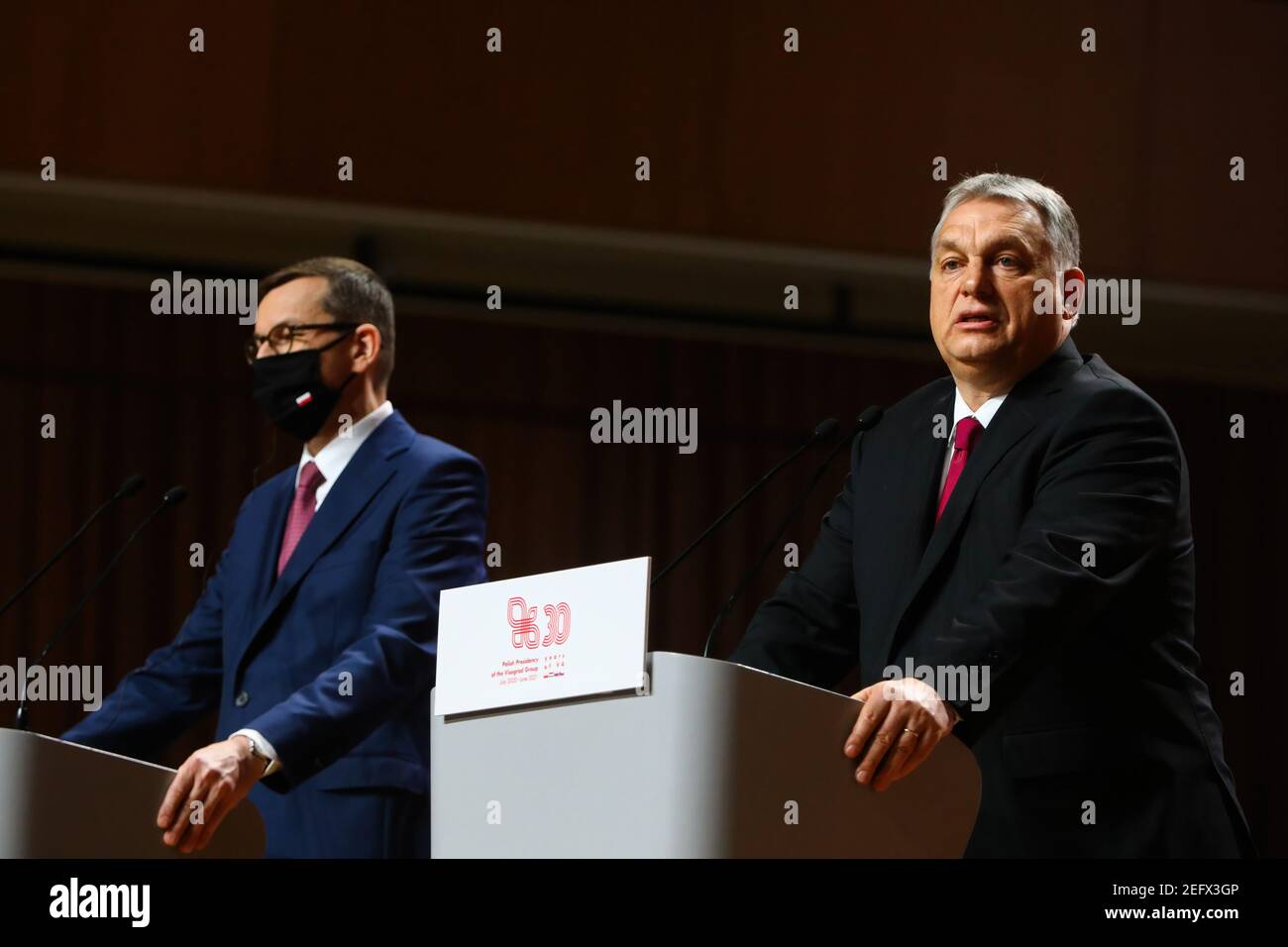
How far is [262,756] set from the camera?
2.77 meters

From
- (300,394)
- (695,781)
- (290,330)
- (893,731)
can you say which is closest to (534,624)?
(695,781)

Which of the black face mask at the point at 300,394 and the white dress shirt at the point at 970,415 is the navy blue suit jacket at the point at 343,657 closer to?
the black face mask at the point at 300,394

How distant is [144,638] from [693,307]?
7.12 ft

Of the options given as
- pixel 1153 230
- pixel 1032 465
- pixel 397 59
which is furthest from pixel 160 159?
pixel 1032 465

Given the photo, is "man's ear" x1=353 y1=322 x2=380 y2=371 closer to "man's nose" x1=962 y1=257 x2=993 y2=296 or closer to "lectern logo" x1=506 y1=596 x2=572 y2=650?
"man's nose" x1=962 y1=257 x2=993 y2=296

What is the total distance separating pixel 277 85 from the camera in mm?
5473

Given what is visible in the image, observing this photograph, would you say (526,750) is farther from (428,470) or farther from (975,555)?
(428,470)

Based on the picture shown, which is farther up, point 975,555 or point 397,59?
point 397,59

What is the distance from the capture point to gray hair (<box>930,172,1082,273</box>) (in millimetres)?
2553

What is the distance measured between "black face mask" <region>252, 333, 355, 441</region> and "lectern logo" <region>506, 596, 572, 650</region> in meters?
1.53

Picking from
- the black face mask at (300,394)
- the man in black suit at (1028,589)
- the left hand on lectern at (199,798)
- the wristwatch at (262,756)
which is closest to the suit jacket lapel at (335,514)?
the black face mask at (300,394)

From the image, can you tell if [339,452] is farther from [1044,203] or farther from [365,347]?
[1044,203]

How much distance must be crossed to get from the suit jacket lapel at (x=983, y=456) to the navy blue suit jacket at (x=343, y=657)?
3.10 feet

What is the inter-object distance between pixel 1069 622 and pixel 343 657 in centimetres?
124
